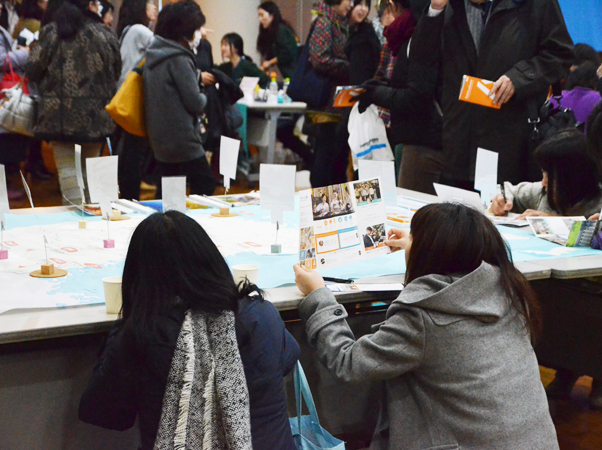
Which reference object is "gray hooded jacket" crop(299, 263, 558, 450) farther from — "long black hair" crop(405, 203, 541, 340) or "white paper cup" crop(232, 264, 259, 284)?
"white paper cup" crop(232, 264, 259, 284)

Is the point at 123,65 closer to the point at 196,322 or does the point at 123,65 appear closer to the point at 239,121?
the point at 239,121

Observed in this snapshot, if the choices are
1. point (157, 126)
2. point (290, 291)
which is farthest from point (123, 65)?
point (290, 291)

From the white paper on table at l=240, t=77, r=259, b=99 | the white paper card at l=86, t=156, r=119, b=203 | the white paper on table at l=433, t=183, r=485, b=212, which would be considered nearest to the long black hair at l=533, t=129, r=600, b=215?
the white paper on table at l=433, t=183, r=485, b=212

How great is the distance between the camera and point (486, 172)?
275 centimetres

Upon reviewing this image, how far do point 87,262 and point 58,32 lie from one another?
2.15 metres

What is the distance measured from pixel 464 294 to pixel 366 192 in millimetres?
588

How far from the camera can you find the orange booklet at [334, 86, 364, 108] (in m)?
3.60

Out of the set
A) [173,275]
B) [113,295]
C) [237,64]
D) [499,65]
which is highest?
[499,65]

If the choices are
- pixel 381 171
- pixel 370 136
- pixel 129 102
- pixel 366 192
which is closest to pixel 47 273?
pixel 366 192

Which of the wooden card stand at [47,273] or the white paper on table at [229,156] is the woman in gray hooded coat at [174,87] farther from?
the wooden card stand at [47,273]

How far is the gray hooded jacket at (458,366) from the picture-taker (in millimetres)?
1365

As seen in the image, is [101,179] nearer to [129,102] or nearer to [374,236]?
[374,236]

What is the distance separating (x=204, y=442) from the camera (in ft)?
4.09

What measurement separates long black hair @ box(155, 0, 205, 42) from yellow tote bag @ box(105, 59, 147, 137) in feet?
0.76
